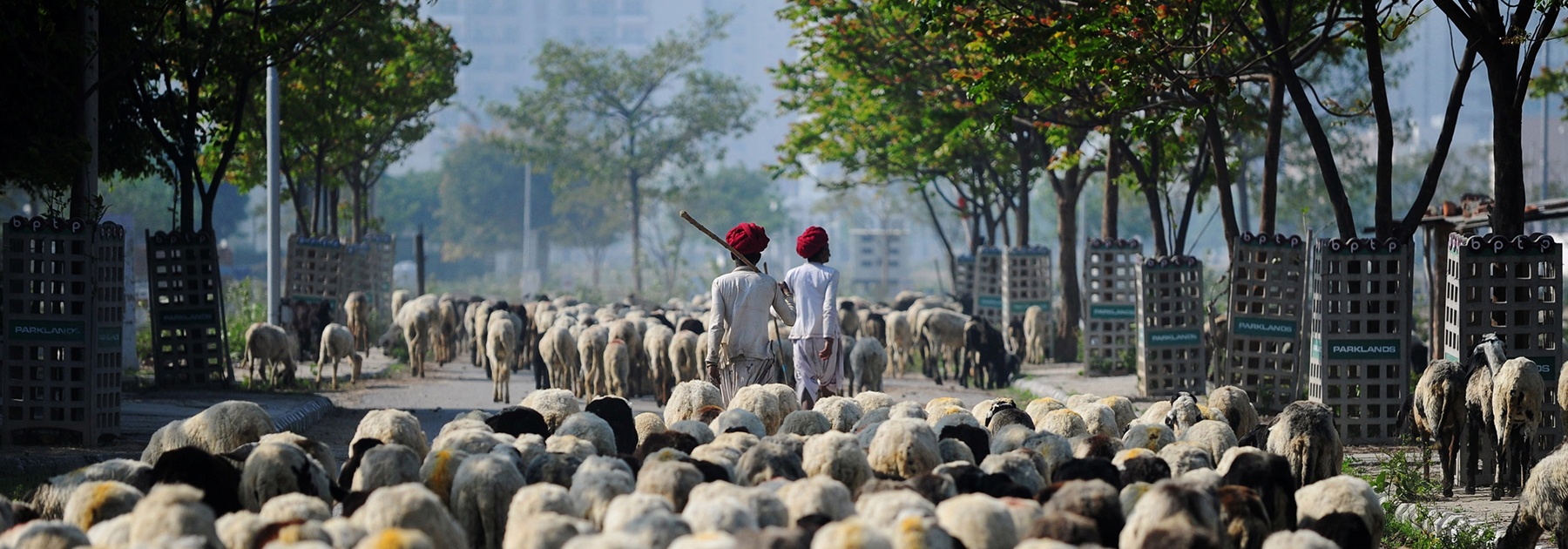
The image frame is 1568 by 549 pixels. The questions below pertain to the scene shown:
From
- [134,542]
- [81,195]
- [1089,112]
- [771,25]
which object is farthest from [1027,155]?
[771,25]

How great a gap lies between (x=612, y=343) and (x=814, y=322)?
6.53m

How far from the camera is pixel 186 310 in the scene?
655 inches

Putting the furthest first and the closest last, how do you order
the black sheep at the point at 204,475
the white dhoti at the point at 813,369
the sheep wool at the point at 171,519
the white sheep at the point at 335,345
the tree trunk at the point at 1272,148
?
the white sheep at the point at 335,345, the tree trunk at the point at 1272,148, the white dhoti at the point at 813,369, the black sheep at the point at 204,475, the sheep wool at the point at 171,519

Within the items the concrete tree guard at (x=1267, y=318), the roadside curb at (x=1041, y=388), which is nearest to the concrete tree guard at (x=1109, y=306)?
the roadside curb at (x=1041, y=388)

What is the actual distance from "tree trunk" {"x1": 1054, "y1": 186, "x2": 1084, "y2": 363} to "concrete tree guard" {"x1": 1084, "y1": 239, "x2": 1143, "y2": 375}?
10.3 ft

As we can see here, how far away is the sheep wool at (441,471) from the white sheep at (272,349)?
11086mm

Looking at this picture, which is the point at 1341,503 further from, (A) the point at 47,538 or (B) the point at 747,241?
(A) the point at 47,538

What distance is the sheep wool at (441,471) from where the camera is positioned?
23.4 ft

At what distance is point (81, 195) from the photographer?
13.5 meters

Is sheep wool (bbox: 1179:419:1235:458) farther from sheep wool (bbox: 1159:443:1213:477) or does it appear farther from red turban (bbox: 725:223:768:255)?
red turban (bbox: 725:223:768:255)

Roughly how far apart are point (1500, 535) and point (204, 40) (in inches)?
543

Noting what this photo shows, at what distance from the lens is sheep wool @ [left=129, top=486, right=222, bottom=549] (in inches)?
224

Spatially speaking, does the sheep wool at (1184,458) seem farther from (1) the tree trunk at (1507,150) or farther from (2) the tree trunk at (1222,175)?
(2) the tree trunk at (1222,175)

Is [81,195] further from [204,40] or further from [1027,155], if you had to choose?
[1027,155]
